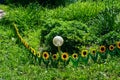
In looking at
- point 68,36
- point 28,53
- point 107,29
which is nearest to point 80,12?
point 107,29

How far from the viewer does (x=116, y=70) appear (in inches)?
261

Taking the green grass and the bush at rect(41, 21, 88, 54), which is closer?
the green grass

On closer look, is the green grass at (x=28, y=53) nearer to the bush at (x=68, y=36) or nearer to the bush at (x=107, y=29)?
the bush at (x=68, y=36)

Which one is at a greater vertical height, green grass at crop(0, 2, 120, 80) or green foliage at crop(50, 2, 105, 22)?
green foliage at crop(50, 2, 105, 22)

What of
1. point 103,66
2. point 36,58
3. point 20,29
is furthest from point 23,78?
point 20,29

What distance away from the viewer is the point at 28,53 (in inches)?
299

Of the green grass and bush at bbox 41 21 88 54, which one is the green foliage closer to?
the green grass

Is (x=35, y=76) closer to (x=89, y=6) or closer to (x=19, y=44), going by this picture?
(x=19, y=44)

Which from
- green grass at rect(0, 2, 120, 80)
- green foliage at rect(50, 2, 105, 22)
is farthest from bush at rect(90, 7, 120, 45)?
green foliage at rect(50, 2, 105, 22)

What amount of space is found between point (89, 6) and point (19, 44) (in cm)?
254

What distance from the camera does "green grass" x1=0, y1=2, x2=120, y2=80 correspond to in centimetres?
659

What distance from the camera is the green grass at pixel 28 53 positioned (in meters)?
6.59

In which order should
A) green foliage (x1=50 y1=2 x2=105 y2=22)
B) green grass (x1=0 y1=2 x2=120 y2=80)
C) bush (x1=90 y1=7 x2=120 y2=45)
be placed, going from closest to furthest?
1. green grass (x1=0 y1=2 x2=120 y2=80)
2. bush (x1=90 y1=7 x2=120 y2=45)
3. green foliage (x1=50 y1=2 x2=105 y2=22)

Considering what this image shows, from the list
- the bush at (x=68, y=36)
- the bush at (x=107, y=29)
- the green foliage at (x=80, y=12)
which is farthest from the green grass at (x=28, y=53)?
the bush at (x=107, y=29)
